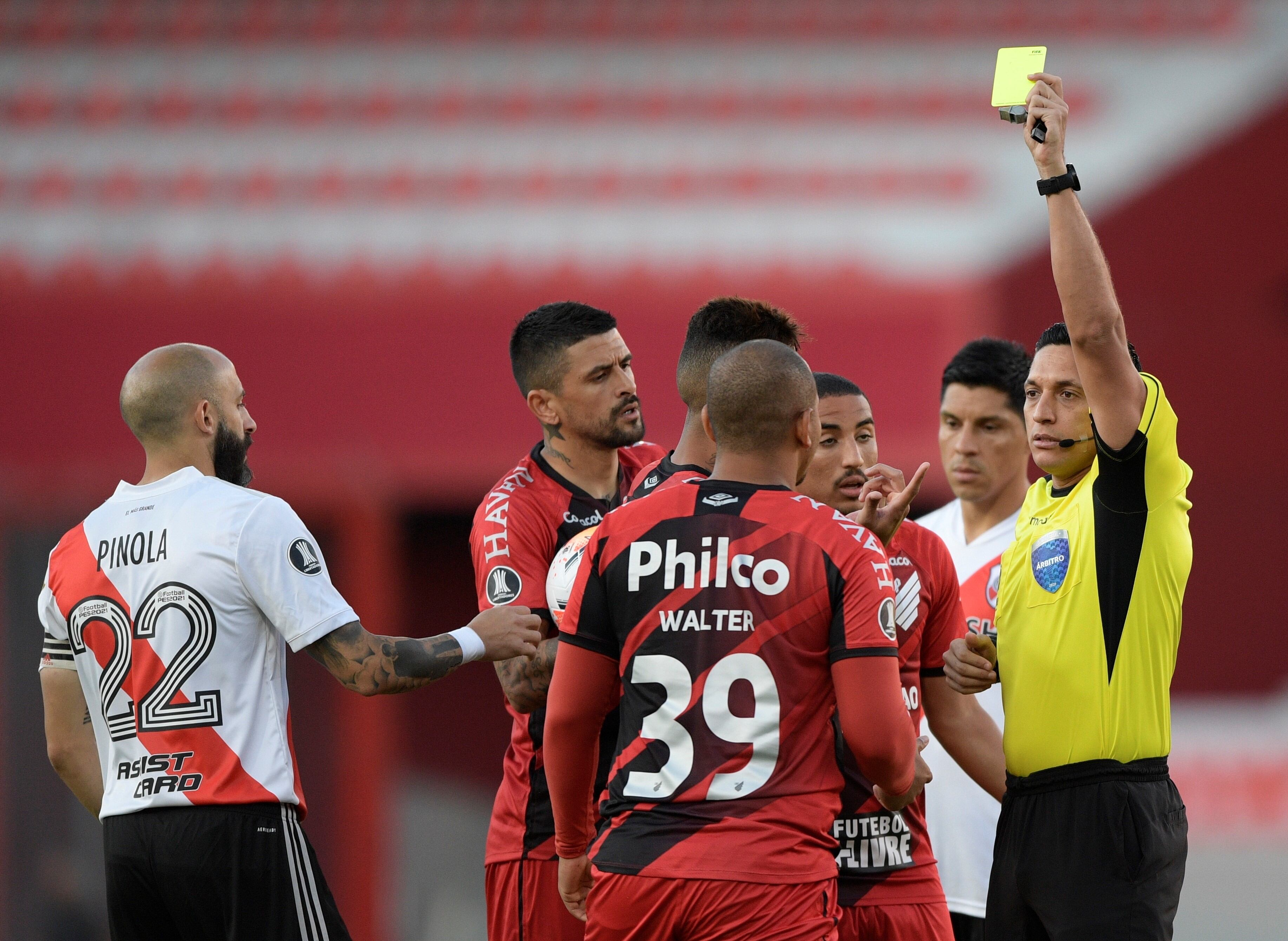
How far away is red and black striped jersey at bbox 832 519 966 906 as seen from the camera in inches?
140

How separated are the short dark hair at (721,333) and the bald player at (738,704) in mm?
761

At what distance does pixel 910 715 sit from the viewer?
3.57m

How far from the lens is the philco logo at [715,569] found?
9.71 feet

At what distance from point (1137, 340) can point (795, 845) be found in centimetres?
853

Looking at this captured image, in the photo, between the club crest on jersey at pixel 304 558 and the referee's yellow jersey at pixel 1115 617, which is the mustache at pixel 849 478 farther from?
the club crest on jersey at pixel 304 558

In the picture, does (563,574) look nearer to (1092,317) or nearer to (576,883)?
(576,883)

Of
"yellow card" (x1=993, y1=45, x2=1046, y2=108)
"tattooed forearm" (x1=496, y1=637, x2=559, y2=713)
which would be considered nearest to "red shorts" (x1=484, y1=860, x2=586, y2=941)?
"tattooed forearm" (x1=496, y1=637, x2=559, y2=713)

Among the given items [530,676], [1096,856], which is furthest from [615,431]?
[1096,856]

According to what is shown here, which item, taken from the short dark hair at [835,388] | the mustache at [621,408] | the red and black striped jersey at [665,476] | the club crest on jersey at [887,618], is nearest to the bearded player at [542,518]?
the mustache at [621,408]

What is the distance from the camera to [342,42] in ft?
38.2

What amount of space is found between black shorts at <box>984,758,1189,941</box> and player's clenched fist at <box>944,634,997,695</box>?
0.25 meters

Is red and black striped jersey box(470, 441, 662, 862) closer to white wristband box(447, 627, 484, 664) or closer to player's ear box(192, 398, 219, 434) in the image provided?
white wristband box(447, 627, 484, 664)

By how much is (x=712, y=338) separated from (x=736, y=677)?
123 centimetres

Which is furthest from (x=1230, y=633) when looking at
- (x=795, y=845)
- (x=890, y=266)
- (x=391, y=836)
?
Result: (x=795, y=845)
